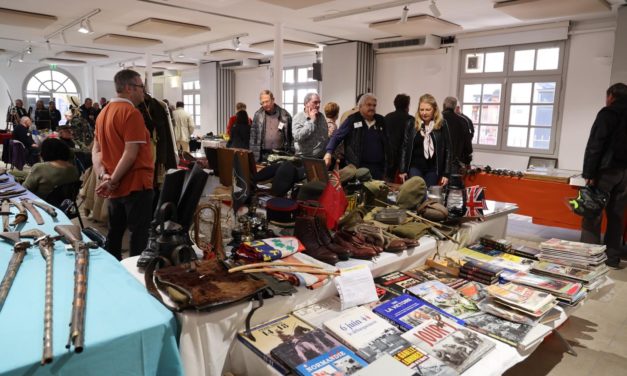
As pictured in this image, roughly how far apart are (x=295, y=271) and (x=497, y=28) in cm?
680

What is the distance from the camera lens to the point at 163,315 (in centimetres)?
→ 134

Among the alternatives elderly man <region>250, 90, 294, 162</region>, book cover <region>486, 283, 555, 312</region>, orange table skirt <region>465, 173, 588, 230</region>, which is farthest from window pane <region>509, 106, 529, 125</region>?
book cover <region>486, 283, 555, 312</region>

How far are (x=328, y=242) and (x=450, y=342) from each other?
29.2 inches

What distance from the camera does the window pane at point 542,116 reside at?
6938 mm

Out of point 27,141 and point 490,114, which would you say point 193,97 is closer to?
point 27,141

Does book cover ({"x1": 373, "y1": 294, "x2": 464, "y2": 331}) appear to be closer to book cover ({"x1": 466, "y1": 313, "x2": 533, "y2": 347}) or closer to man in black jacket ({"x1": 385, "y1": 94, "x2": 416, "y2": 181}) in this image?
book cover ({"x1": 466, "y1": 313, "x2": 533, "y2": 347})

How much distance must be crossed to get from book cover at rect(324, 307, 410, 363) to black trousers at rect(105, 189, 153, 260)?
1622 mm

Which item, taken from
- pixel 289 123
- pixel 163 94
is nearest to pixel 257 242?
pixel 289 123

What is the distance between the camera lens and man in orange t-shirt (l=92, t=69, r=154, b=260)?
2561mm

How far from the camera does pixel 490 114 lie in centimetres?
764

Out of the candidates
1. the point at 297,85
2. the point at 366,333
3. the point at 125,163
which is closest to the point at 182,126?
the point at 297,85

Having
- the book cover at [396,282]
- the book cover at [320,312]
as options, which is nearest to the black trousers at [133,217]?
the book cover at [320,312]

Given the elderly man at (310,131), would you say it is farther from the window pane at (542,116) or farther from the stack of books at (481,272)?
the window pane at (542,116)

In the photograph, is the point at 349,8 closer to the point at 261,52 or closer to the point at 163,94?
the point at 261,52
